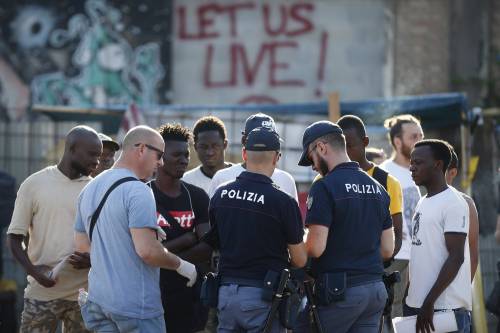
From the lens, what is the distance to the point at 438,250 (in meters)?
6.69

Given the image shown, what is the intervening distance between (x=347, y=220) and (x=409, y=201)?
7.62ft

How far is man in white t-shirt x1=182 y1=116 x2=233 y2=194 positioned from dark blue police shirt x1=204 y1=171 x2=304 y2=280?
1850mm

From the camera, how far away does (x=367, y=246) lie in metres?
6.39

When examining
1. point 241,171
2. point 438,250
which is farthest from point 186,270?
point 438,250

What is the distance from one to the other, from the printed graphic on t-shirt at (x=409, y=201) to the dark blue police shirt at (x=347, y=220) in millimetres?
2110

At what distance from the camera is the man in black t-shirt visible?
23.3 feet

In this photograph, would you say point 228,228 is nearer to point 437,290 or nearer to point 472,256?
point 437,290

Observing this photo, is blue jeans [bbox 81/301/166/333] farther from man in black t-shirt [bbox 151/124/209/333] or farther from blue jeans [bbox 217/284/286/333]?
man in black t-shirt [bbox 151/124/209/333]

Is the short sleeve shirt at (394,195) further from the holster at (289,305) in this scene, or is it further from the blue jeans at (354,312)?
the holster at (289,305)

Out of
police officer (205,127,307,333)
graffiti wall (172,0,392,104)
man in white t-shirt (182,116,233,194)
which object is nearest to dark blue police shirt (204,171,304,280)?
police officer (205,127,307,333)

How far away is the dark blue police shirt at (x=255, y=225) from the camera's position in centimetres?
611

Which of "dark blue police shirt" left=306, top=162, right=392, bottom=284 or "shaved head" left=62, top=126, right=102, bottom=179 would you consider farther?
"shaved head" left=62, top=126, right=102, bottom=179

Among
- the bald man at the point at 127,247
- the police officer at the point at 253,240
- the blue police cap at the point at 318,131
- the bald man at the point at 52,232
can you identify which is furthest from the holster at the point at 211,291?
the bald man at the point at 52,232

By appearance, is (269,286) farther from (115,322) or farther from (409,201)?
(409,201)
